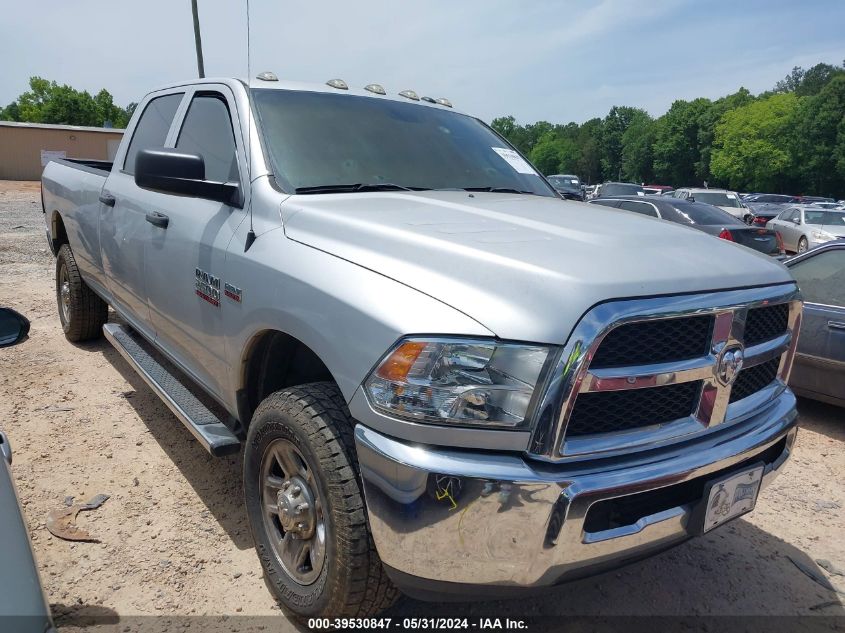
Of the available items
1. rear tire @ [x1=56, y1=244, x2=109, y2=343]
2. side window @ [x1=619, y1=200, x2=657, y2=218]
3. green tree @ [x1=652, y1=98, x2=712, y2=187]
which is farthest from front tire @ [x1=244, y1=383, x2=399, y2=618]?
green tree @ [x1=652, y1=98, x2=712, y2=187]

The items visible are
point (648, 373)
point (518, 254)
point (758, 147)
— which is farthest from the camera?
point (758, 147)

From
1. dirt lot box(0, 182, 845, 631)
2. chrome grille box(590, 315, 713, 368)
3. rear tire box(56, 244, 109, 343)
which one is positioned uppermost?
chrome grille box(590, 315, 713, 368)

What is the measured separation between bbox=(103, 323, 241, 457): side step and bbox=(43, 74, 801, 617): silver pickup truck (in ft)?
0.08

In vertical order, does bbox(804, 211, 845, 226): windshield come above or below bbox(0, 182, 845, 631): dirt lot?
above

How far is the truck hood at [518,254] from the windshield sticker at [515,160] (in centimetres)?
99

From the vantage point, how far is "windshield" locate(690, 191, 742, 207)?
23.6 m

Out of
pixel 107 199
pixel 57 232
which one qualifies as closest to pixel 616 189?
pixel 57 232

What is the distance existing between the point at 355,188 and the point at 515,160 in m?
1.28

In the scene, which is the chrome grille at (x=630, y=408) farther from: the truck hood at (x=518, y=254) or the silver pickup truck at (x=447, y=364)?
the truck hood at (x=518, y=254)

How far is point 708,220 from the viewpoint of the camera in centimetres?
1118

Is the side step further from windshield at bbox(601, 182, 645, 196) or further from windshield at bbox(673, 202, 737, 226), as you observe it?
windshield at bbox(601, 182, 645, 196)

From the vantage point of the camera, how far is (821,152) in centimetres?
5441

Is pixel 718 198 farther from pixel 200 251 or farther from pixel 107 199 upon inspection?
pixel 200 251

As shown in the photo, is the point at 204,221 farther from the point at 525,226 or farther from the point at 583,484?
the point at 583,484
